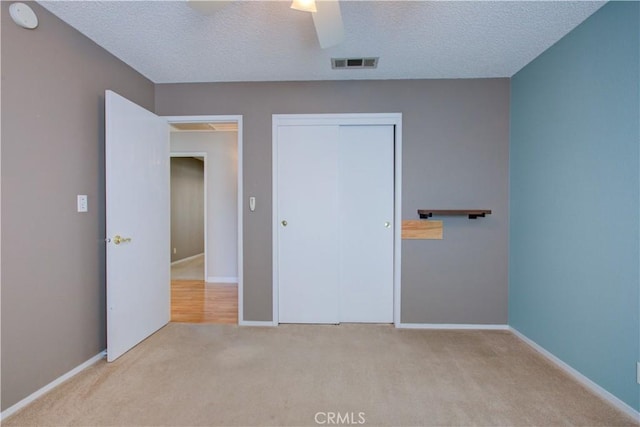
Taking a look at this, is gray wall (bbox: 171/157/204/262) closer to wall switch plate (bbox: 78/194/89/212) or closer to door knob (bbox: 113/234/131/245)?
door knob (bbox: 113/234/131/245)

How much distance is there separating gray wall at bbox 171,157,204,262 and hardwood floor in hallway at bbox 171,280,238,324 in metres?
1.83

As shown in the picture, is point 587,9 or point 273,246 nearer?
point 587,9

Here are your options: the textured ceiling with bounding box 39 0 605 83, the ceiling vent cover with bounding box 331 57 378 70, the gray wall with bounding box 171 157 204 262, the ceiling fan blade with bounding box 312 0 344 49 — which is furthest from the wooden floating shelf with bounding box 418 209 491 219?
the gray wall with bounding box 171 157 204 262

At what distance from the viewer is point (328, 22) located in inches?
66.5

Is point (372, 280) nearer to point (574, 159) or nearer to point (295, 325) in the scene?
point (295, 325)

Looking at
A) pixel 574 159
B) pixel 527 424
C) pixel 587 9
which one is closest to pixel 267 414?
pixel 527 424

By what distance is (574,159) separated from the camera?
201cm

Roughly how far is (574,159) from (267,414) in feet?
8.47

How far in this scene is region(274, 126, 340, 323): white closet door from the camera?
2861mm

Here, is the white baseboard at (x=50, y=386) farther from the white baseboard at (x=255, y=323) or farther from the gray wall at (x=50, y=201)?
the white baseboard at (x=255, y=323)

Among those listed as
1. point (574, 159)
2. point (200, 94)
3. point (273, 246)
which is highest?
point (200, 94)

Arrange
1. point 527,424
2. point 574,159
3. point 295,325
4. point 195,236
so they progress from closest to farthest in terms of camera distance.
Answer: point 527,424 → point 574,159 → point 295,325 → point 195,236

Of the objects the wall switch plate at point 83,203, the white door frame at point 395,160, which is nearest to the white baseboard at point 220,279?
the white door frame at point 395,160

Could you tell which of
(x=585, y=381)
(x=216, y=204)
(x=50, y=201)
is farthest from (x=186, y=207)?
(x=585, y=381)
